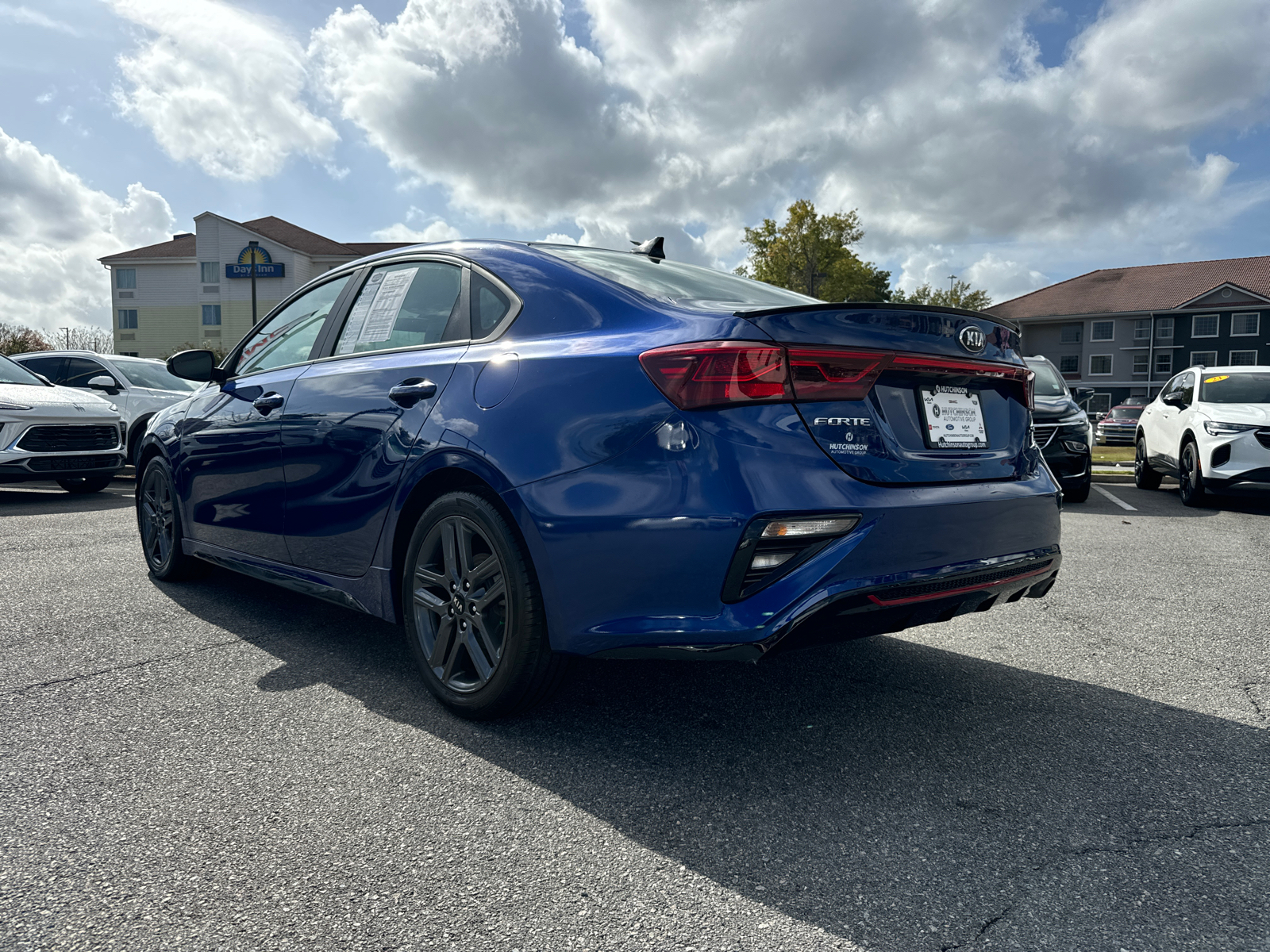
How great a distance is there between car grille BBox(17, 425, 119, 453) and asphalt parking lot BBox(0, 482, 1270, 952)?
6199 mm

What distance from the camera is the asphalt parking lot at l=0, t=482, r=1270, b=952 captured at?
194 centimetres

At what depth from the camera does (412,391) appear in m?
3.18

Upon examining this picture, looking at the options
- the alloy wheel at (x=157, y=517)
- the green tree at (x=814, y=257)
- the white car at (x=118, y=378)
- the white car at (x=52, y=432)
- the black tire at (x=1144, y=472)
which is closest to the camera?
the alloy wheel at (x=157, y=517)

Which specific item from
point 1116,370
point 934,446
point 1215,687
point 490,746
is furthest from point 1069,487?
point 1116,370

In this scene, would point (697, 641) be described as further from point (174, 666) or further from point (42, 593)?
point (42, 593)

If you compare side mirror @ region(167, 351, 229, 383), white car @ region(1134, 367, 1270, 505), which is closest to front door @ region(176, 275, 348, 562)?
side mirror @ region(167, 351, 229, 383)

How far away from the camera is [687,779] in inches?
104

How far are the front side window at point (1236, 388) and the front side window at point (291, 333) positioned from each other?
10.2 meters

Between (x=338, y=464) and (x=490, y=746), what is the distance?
49.3 inches

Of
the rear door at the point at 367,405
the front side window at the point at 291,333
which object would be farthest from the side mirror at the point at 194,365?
the rear door at the point at 367,405

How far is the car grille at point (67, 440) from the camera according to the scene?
31.0ft

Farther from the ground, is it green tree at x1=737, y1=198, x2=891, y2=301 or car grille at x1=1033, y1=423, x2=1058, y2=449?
green tree at x1=737, y1=198, x2=891, y2=301

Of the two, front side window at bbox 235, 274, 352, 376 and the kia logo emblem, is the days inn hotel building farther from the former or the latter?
the kia logo emblem

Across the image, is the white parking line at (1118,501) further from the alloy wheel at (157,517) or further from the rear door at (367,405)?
the alloy wheel at (157,517)
